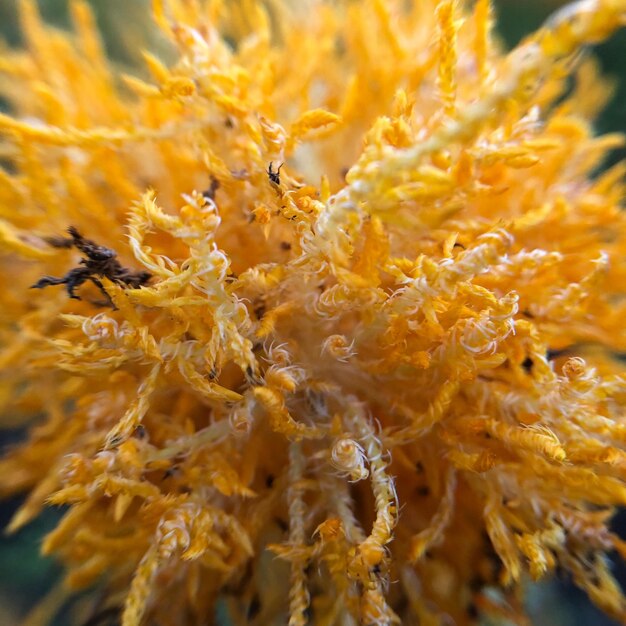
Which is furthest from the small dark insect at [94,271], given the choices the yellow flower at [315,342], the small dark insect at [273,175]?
the small dark insect at [273,175]

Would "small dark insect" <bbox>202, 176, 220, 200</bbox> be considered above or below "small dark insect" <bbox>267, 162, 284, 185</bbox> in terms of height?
above

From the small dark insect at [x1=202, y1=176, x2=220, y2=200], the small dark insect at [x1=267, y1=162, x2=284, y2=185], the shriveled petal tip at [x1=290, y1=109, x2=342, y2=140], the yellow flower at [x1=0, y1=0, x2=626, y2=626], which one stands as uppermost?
the shriveled petal tip at [x1=290, y1=109, x2=342, y2=140]

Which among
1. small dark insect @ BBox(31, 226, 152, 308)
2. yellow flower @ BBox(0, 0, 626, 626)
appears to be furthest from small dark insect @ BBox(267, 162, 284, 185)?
small dark insect @ BBox(31, 226, 152, 308)

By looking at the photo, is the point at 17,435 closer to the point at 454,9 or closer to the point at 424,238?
the point at 424,238

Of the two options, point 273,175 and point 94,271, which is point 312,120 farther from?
point 94,271

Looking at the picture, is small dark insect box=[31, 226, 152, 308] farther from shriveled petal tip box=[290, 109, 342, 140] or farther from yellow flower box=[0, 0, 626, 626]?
shriveled petal tip box=[290, 109, 342, 140]

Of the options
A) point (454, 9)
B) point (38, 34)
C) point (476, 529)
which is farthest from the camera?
point (38, 34)

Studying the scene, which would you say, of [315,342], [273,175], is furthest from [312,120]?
[315,342]

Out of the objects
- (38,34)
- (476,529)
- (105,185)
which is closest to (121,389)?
(105,185)
